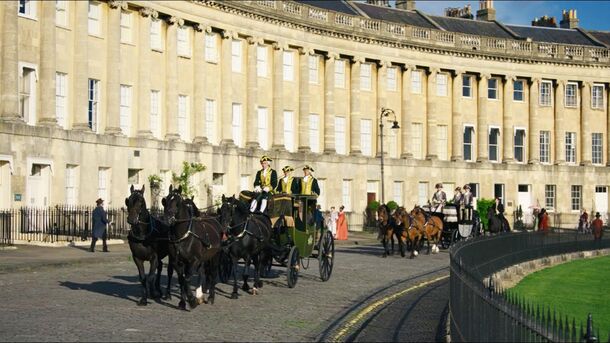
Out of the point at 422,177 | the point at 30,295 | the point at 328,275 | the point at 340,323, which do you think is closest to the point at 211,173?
the point at 422,177

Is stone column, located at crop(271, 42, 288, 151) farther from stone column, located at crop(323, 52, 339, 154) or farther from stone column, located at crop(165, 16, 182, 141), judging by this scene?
stone column, located at crop(165, 16, 182, 141)

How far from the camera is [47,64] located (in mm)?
42625

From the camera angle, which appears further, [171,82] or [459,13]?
[459,13]

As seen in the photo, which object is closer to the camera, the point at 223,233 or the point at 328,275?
the point at 223,233

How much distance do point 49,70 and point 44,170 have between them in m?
4.31

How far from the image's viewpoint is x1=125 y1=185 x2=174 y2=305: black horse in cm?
1980

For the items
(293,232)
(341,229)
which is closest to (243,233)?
(293,232)

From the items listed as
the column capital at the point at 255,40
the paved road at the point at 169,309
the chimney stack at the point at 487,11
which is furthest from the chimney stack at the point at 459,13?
A: the paved road at the point at 169,309

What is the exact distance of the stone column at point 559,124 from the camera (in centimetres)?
8044

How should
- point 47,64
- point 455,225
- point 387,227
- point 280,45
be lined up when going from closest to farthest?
point 387,227, point 455,225, point 47,64, point 280,45

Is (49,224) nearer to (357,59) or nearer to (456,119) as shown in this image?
(357,59)

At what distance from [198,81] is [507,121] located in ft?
104

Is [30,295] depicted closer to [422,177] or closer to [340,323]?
[340,323]

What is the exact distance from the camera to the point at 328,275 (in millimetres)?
26797
